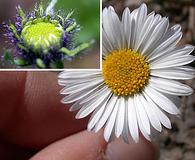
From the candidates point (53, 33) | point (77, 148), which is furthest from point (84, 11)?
point (77, 148)

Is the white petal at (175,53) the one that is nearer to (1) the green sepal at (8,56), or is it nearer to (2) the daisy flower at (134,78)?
(2) the daisy flower at (134,78)

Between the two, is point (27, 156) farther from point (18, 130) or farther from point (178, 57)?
point (178, 57)

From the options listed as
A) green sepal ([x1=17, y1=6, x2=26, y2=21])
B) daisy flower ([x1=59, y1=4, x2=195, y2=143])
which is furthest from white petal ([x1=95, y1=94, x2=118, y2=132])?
green sepal ([x1=17, y1=6, x2=26, y2=21])

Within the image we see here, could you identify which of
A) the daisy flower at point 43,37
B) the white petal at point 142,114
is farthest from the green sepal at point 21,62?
the white petal at point 142,114

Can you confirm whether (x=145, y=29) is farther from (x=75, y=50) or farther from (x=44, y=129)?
(x=44, y=129)

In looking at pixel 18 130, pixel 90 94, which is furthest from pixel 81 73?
pixel 18 130

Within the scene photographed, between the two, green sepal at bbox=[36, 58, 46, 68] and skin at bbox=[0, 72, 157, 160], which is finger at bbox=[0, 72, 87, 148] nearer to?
skin at bbox=[0, 72, 157, 160]
